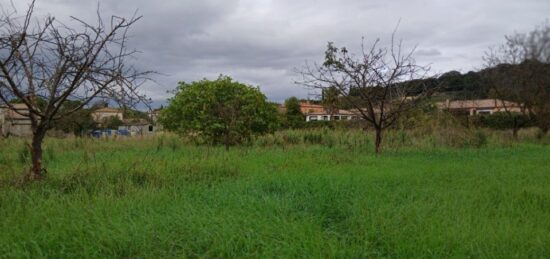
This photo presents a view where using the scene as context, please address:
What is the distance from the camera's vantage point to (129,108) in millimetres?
6090

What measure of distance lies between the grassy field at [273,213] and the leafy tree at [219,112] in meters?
6.61

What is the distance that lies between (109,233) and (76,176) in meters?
2.73

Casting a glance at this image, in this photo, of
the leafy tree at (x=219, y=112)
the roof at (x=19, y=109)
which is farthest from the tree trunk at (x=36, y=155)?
the leafy tree at (x=219, y=112)

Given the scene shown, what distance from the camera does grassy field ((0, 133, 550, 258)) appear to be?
3.57 meters

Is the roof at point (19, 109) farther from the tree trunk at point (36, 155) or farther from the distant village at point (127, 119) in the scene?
the tree trunk at point (36, 155)

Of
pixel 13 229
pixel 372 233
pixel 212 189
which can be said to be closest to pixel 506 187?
pixel 372 233

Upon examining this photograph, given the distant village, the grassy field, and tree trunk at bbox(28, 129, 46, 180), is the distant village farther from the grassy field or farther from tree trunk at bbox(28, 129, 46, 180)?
the grassy field

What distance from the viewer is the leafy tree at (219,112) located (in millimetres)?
14102

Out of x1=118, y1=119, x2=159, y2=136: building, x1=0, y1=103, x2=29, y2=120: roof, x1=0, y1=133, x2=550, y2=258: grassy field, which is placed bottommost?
x1=0, y1=133, x2=550, y2=258: grassy field

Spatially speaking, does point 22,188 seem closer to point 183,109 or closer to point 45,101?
point 45,101

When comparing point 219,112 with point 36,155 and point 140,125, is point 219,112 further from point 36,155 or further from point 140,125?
point 36,155

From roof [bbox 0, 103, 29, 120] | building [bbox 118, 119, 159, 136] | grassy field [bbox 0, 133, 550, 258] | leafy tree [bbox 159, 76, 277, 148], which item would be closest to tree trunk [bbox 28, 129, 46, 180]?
grassy field [bbox 0, 133, 550, 258]

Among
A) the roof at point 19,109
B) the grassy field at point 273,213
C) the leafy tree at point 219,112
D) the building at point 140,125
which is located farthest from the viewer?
the leafy tree at point 219,112

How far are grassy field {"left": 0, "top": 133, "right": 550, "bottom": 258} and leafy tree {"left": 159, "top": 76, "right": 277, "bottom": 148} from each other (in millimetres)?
6615
